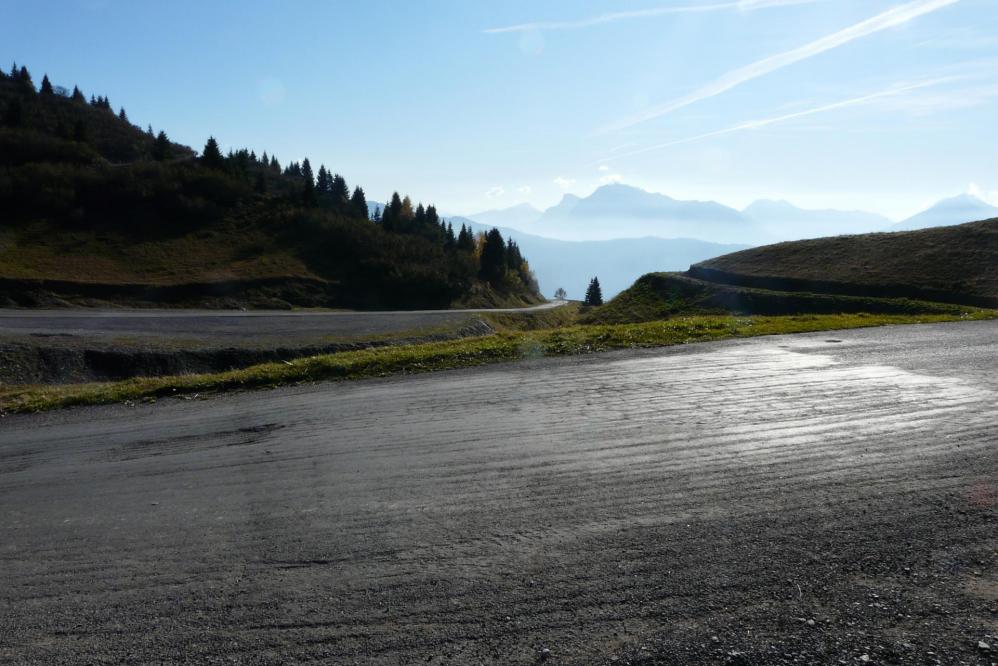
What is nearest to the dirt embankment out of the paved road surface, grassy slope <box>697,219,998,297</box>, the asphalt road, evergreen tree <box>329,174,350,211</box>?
the paved road surface

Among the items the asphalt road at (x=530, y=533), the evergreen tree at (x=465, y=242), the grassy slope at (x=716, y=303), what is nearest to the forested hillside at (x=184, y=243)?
the evergreen tree at (x=465, y=242)

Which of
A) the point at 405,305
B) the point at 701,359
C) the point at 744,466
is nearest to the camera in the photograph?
the point at 744,466

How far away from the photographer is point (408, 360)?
1452cm

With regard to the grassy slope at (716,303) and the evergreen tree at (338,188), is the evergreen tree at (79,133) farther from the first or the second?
the grassy slope at (716,303)

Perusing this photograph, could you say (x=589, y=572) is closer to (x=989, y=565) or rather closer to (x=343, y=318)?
(x=989, y=565)

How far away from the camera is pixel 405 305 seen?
74.9 m

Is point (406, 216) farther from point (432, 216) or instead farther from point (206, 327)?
point (206, 327)

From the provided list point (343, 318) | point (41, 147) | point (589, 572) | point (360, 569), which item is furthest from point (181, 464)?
point (41, 147)

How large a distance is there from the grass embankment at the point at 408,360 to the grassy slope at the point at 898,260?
94.6 feet

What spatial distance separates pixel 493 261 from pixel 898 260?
64.2 m

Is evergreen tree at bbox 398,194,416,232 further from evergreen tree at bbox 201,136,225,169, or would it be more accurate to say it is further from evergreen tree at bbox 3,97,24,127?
evergreen tree at bbox 3,97,24,127

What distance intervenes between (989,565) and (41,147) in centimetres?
10547

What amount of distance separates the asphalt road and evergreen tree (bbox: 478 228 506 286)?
91713mm

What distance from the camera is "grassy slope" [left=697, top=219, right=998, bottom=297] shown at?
136 feet
